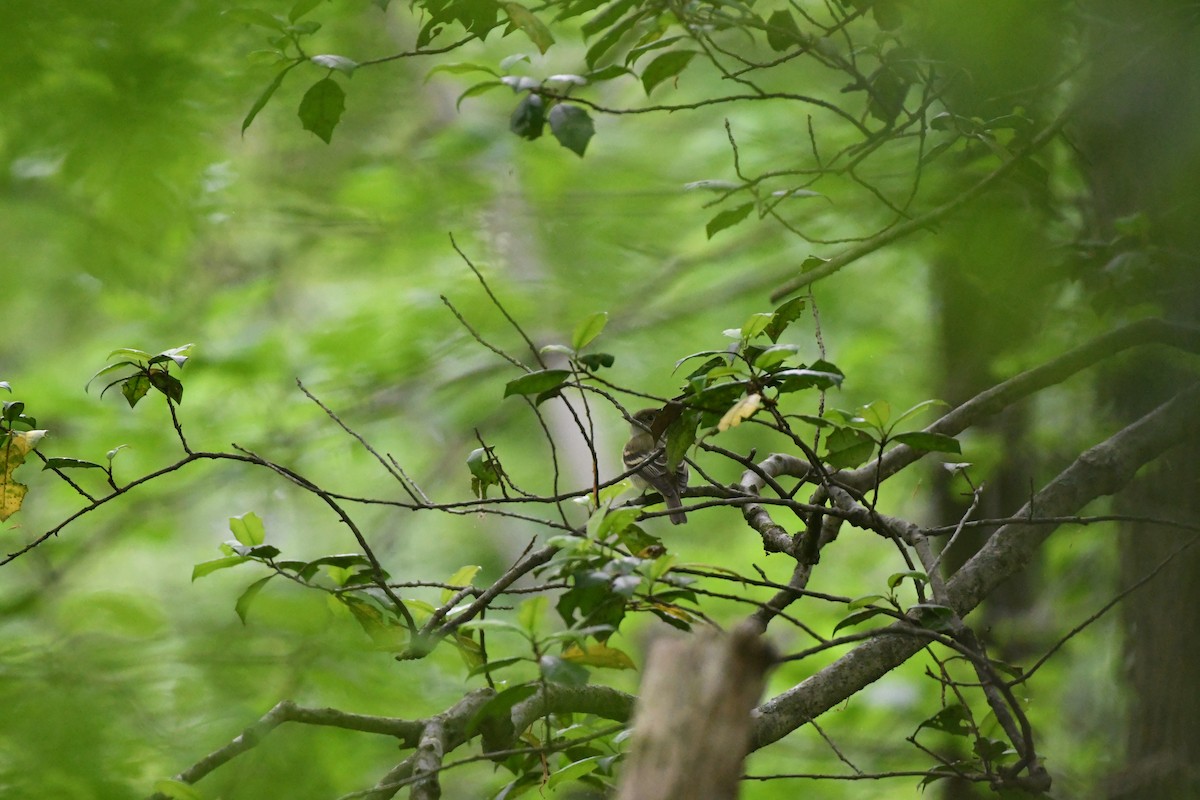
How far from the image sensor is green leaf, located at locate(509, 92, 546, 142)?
187 centimetres

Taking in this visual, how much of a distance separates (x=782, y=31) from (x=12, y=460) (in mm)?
1695

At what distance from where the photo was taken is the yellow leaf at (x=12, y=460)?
1.80m

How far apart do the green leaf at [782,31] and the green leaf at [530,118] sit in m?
0.51

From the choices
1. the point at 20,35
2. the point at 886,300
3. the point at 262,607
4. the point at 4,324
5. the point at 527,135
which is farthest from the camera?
the point at 4,324

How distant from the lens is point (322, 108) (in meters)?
1.97

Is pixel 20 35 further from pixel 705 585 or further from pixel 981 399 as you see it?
pixel 705 585

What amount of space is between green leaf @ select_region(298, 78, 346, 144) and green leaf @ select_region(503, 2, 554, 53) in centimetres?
A: 37

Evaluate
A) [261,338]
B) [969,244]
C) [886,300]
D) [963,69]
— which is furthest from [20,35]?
[886,300]

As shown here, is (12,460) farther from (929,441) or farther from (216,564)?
(929,441)

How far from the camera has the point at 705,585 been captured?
5441 mm

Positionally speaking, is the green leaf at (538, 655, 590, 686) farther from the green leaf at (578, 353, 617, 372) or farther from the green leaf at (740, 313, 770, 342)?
the green leaf at (740, 313, 770, 342)

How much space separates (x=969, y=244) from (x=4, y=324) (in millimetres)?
7645

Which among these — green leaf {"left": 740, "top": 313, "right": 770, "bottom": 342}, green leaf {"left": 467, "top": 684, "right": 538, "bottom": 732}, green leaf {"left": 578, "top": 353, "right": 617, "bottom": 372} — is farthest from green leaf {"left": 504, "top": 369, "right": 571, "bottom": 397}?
green leaf {"left": 467, "top": 684, "right": 538, "bottom": 732}

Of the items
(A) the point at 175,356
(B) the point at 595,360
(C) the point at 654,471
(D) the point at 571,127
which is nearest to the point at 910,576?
(B) the point at 595,360
